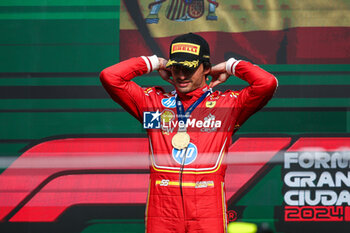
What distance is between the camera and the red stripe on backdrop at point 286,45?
279 cm

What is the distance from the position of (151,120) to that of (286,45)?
1102 mm

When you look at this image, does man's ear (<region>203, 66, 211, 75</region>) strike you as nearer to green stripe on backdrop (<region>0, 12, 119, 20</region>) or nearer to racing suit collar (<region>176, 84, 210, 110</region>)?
racing suit collar (<region>176, 84, 210, 110</region>)

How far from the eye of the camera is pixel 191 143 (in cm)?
201

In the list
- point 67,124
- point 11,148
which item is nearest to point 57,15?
point 67,124

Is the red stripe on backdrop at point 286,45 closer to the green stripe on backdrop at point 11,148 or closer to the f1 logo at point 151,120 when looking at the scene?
the f1 logo at point 151,120

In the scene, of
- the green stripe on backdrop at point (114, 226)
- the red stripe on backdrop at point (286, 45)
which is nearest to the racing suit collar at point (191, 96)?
the red stripe on backdrop at point (286, 45)

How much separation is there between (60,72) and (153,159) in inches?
42.1

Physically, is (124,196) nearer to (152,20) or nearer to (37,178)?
(37,178)

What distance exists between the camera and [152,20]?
2.81 metres

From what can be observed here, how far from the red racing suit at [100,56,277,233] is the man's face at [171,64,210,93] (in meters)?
0.04

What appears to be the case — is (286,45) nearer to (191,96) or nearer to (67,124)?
(191,96)

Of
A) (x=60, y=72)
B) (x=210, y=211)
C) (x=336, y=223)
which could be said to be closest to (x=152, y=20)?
(x=60, y=72)

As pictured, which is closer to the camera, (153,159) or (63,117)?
(153,159)

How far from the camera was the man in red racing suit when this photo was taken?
193cm
